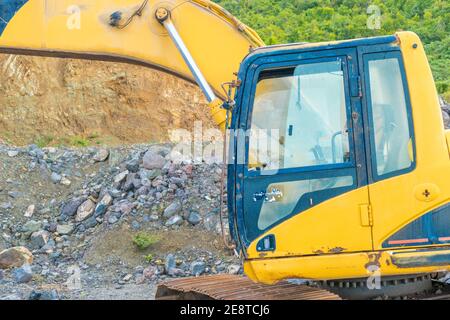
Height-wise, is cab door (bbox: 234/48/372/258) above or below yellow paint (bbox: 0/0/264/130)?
below

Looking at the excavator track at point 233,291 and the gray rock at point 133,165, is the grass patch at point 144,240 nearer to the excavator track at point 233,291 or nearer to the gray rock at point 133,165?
the gray rock at point 133,165

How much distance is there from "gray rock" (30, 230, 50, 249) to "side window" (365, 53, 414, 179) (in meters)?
6.93

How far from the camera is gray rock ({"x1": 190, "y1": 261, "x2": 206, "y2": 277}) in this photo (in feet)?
31.0

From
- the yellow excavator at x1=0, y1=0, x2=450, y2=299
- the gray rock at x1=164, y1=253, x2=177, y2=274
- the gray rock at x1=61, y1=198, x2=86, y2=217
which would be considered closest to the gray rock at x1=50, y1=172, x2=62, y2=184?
the gray rock at x1=61, y1=198, x2=86, y2=217

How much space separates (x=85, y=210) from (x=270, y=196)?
6.75 meters

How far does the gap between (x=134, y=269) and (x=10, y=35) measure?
4.40 meters

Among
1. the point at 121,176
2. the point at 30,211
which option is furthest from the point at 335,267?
the point at 30,211

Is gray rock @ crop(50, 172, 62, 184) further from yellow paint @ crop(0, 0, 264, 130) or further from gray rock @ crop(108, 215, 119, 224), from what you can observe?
yellow paint @ crop(0, 0, 264, 130)

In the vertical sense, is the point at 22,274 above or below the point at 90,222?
below

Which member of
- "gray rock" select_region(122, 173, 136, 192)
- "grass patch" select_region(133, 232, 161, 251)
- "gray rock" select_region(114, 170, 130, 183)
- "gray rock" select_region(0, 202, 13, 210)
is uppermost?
"gray rock" select_region(114, 170, 130, 183)

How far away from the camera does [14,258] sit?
10.0 meters

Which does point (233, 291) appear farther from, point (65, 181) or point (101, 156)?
point (101, 156)

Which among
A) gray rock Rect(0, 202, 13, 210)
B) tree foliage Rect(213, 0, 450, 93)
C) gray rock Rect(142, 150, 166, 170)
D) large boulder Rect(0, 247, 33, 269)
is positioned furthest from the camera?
tree foliage Rect(213, 0, 450, 93)
